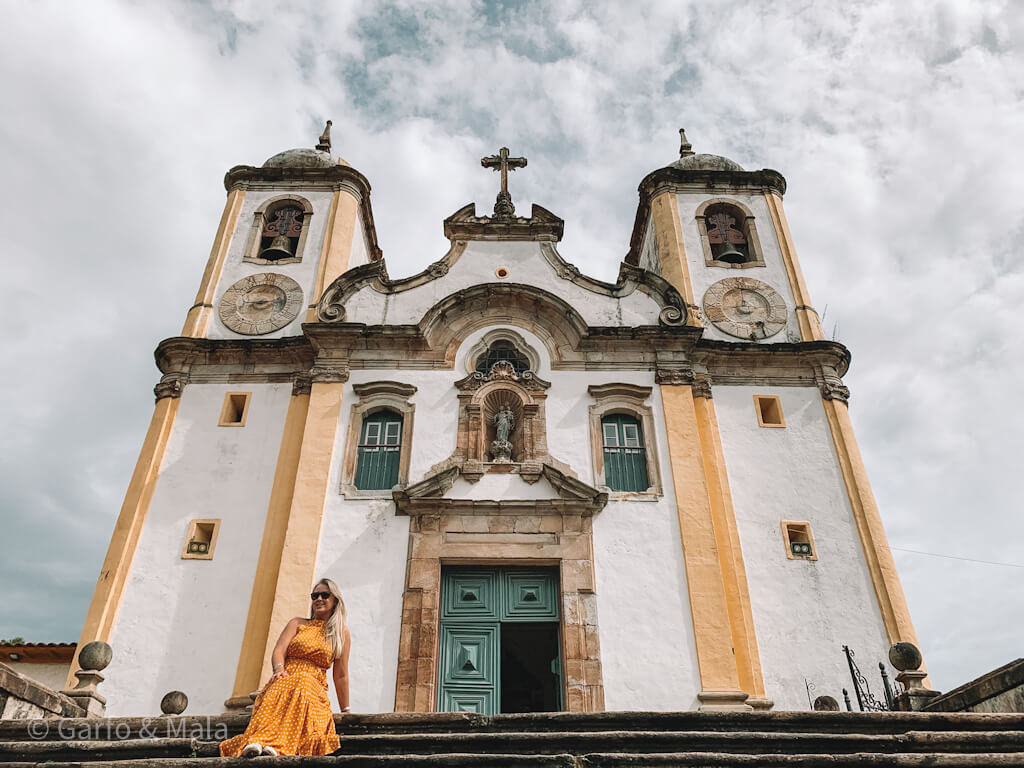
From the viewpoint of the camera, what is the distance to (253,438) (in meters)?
13.3

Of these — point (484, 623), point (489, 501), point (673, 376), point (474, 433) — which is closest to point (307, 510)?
point (489, 501)

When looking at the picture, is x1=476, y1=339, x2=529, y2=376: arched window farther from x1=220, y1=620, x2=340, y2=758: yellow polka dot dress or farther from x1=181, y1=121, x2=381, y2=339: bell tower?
x1=220, y1=620, x2=340, y2=758: yellow polka dot dress

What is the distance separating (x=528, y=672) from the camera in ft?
46.3

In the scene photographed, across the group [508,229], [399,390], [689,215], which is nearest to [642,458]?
[399,390]

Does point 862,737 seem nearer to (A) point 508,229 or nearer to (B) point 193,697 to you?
(B) point 193,697

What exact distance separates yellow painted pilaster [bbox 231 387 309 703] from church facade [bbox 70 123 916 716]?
3 centimetres

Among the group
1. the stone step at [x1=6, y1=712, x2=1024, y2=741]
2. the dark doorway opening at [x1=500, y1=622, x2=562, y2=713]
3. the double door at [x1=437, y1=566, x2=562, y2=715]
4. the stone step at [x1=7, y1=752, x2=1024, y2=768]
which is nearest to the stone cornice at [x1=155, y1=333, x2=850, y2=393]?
the double door at [x1=437, y1=566, x2=562, y2=715]

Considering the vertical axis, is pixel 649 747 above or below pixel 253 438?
below

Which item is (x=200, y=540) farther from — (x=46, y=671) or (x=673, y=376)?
(x=673, y=376)

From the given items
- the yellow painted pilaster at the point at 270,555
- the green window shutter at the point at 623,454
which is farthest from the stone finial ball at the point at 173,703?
the green window shutter at the point at 623,454

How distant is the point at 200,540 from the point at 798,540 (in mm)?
9273

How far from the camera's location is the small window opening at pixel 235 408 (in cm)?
1355

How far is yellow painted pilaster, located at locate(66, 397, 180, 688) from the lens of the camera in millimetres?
11383

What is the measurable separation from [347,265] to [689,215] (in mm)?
7315
